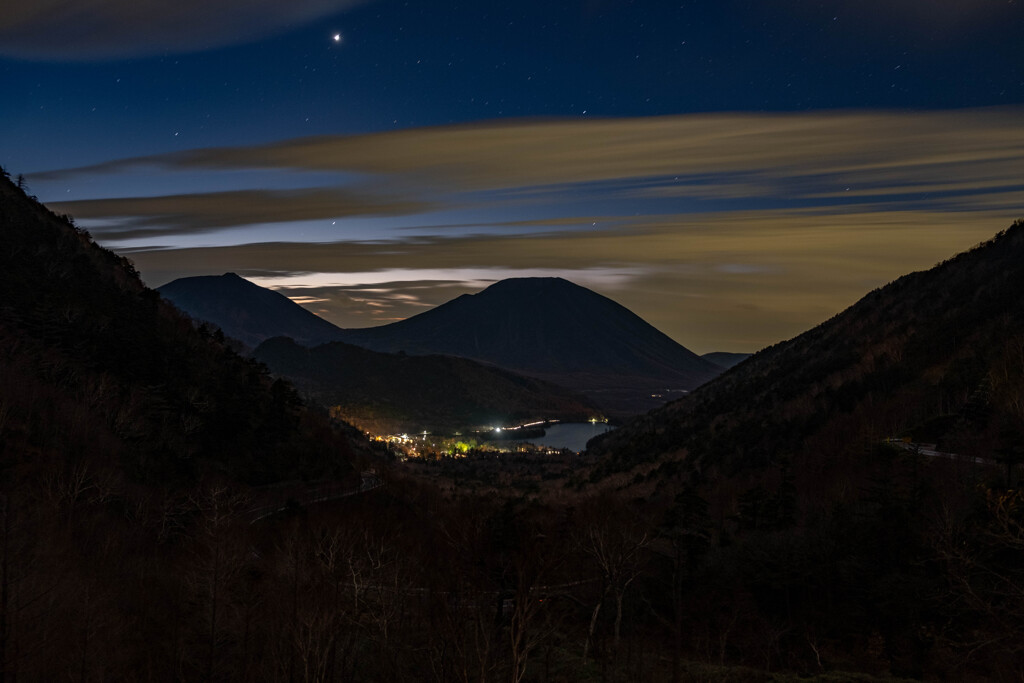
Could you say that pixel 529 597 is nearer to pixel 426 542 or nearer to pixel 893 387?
pixel 426 542

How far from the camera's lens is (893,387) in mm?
59938

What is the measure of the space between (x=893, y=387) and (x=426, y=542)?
41.0 m

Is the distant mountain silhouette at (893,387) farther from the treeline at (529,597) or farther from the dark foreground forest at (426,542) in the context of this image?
the treeline at (529,597)

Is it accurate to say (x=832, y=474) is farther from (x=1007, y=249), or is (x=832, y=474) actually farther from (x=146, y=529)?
(x=1007, y=249)

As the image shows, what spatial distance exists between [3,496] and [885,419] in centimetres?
5414

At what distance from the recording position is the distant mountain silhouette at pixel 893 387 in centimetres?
4509

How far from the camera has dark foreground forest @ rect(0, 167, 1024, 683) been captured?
23.1 m

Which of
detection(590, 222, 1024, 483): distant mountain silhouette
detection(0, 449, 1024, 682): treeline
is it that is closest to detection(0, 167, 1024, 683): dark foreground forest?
detection(0, 449, 1024, 682): treeline

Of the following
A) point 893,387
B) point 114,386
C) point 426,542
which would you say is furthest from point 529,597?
point 893,387

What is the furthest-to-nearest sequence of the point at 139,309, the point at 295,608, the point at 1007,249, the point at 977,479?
the point at 1007,249 → the point at 139,309 → the point at 977,479 → the point at 295,608

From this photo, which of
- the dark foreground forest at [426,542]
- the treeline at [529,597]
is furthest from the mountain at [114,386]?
the treeline at [529,597]

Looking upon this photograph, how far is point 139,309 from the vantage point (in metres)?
60.5

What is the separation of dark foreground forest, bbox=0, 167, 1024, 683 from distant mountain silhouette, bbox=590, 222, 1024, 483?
43 centimetres

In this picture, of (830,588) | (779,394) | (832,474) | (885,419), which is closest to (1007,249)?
(779,394)
